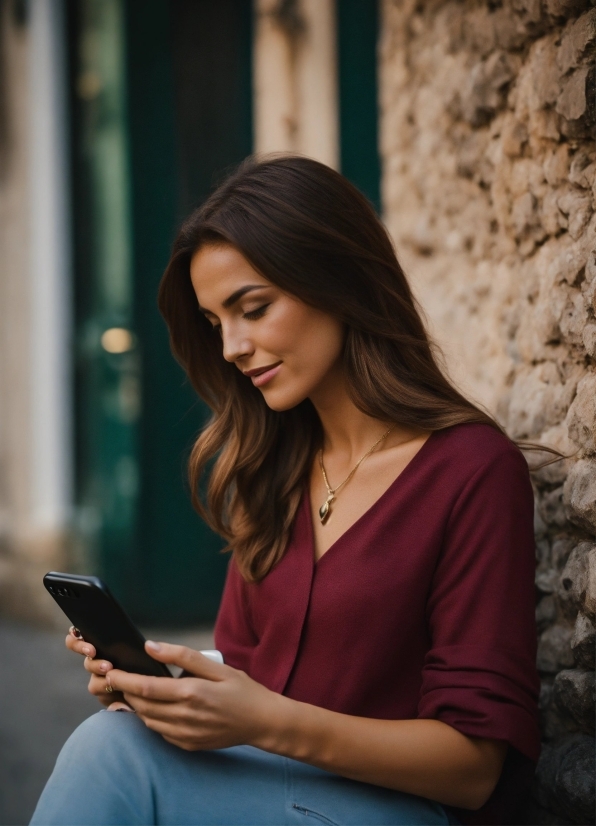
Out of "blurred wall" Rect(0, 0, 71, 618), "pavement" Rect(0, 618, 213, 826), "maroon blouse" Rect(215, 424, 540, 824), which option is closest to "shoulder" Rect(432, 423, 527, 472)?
"maroon blouse" Rect(215, 424, 540, 824)

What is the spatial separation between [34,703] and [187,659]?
282cm

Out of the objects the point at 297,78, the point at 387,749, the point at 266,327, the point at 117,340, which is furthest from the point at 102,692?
the point at 297,78

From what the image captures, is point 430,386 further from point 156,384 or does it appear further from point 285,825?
point 156,384

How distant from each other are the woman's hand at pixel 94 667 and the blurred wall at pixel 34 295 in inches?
135

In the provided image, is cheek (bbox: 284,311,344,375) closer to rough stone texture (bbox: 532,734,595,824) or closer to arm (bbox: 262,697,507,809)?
arm (bbox: 262,697,507,809)

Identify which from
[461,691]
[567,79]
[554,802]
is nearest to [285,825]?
[461,691]

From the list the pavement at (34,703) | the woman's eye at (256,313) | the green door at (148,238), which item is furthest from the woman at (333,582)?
the green door at (148,238)

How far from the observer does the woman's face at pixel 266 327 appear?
6.89 ft

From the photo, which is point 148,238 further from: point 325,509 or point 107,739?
point 107,739

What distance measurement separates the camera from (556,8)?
7.09ft

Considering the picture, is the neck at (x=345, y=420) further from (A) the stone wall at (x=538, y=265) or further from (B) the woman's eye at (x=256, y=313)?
(A) the stone wall at (x=538, y=265)

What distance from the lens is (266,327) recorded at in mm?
2107

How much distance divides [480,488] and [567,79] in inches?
39.9

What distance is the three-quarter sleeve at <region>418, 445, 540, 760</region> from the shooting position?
1771 millimetres
